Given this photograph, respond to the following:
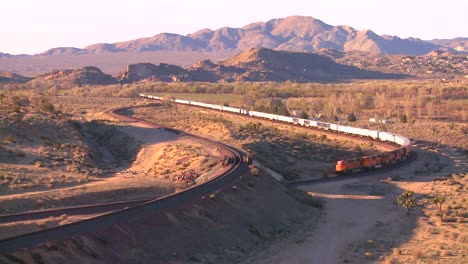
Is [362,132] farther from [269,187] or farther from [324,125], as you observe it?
[269,187]

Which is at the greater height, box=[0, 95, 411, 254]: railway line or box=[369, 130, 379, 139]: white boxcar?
box=[0, 95, 411, 254]: railway line

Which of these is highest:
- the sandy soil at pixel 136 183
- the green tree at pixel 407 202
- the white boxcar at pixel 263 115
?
the sandy soil at pixel 136 183

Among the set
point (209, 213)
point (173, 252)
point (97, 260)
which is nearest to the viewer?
point (97, 260)

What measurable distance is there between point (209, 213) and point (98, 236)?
8168mm

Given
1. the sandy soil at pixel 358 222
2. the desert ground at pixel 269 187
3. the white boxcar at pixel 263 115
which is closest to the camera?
the sandy soil at pixel 358 222

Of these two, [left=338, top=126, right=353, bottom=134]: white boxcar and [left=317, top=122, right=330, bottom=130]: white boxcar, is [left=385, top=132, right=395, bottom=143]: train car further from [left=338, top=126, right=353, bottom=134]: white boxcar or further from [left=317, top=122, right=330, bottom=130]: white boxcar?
[left=317, top=122, right=330, bottom=130]: white boxcar

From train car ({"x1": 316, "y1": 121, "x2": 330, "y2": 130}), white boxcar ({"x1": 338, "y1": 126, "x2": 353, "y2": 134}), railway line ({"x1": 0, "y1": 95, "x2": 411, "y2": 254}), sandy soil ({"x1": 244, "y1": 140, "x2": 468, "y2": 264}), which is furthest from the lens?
train car ({"x1": 316, "y1": 121, "x2": 330, "y2": 130})

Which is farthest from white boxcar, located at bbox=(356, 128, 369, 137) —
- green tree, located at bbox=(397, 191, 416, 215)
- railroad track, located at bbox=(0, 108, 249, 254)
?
railroad track, located at bbox=(0, 108, 249, 254)

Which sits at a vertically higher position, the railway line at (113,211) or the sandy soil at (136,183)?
the railway line at (113,211)

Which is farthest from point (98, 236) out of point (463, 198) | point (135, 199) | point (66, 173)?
point (463, 198)

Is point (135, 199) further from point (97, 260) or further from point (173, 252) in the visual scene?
point (97, 260)

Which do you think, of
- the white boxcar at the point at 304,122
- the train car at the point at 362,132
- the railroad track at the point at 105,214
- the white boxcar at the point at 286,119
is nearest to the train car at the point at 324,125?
the white boxcar at the point at 304,122

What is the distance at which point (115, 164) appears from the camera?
57906 millimetres

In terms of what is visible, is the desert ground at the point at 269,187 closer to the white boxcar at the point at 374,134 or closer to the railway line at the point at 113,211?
the railway line at the point at 113,211
